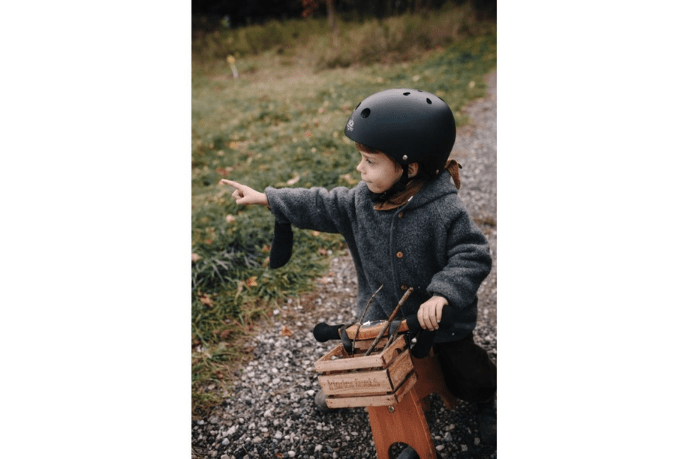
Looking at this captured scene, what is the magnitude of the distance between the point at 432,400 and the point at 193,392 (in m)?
1.16

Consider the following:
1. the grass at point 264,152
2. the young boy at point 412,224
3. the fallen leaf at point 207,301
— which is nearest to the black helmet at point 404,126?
the young boy at point 412,224

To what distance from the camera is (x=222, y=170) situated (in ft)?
17.2

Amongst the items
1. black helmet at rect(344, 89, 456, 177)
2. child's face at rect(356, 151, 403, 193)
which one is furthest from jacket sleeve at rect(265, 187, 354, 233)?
black helmet at rect(344, 89, 456, 177)

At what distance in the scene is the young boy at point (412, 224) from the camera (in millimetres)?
1729

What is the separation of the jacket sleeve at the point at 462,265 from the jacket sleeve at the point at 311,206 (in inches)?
17.5

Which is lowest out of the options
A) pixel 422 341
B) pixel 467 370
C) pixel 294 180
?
pixel 294 180

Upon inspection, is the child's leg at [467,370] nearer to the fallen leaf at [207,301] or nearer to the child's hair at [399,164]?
the child's hair at [399,164]

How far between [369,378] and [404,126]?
2.80 ft

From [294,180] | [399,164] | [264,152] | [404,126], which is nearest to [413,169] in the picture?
[399,164]

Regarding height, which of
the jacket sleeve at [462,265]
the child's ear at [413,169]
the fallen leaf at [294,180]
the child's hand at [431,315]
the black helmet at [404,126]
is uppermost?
the black helmet at [404,126]

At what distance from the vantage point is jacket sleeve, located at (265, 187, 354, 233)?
1986 millimetres

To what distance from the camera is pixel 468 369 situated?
198 cm

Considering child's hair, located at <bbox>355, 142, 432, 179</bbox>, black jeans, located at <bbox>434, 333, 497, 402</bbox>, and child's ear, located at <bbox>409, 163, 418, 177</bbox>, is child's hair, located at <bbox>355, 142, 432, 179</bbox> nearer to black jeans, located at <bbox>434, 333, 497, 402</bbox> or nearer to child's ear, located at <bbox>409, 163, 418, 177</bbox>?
child's ear, located at <bbox>409, 163, 418, 177</bbox>

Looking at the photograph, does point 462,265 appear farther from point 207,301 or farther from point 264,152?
point 264,152
